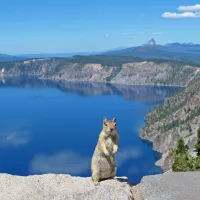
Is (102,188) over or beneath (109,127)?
beneath

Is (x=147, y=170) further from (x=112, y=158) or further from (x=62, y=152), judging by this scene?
(x=112, y=158)

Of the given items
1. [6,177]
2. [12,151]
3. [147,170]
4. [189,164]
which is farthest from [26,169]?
[6,177]

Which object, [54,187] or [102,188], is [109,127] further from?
[54,187]

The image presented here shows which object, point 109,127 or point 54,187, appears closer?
point 109,127

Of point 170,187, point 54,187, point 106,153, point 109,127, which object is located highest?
point 109,127

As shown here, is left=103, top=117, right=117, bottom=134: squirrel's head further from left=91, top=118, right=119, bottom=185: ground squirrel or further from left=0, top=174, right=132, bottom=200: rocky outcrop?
left=0, top=174, right=132, bottom=200: rocky outcrop

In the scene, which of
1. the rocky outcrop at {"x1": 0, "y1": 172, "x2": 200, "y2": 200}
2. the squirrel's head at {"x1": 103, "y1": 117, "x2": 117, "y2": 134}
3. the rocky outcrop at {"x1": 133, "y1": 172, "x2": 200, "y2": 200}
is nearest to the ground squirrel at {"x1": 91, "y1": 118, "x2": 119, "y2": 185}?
the squirrel's head at {"x1": 103, "y1": 117, "x2": 117, "y2": 134}

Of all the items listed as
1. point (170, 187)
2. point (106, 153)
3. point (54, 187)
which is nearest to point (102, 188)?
point (106, 153)
